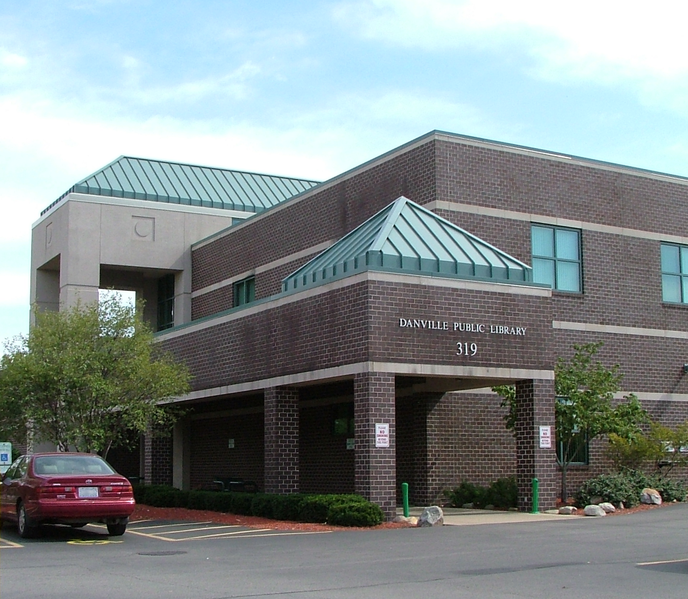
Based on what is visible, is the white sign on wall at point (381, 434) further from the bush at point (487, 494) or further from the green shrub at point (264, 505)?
the bush at point (487, 494)

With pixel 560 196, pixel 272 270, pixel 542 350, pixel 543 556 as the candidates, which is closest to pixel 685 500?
pixel 542 350

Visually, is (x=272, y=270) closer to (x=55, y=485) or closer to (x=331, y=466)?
(x=331, y=466)

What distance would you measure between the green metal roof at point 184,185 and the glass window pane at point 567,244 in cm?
1609

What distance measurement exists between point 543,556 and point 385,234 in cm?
977

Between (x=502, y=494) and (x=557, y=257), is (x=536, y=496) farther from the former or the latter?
(x=557, y=257)

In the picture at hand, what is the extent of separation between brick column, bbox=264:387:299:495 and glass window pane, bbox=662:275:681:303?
12856mm

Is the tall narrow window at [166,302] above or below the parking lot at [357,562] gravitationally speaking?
above

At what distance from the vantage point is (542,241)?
1134 inches

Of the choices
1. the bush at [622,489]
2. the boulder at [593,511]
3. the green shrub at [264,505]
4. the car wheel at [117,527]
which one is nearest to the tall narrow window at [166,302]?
the green shrub at [264,505]

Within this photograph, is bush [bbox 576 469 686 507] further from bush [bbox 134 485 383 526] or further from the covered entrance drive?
bush [bbox 134 485 383 526]

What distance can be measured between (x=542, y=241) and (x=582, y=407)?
5719 mm

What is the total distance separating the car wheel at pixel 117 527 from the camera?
18.4 m

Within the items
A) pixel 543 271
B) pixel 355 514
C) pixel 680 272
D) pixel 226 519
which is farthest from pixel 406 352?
pixel 680 272

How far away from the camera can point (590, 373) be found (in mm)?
25859
